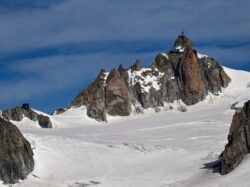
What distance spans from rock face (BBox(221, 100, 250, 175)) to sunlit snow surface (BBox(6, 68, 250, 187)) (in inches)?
41.9

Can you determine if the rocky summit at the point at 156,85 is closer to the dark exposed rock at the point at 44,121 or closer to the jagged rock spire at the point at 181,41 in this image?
the jagged rock spire at the point at 181,41

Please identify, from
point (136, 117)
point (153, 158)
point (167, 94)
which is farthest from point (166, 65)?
point (153, 158)

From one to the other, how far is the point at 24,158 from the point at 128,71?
8597 centimetres

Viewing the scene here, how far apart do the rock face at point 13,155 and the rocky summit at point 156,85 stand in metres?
69.8

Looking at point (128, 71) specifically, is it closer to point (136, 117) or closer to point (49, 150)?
point (136, 117)

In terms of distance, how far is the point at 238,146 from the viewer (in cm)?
6081

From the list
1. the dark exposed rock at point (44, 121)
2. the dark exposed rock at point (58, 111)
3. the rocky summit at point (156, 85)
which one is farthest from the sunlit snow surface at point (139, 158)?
the dark exposed rock at point (58, 111)

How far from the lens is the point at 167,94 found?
488 ft

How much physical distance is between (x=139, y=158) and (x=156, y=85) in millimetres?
73406

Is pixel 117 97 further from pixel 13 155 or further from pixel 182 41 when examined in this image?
pixel 13 155

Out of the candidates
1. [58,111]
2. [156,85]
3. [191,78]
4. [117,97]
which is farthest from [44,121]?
[191,78]

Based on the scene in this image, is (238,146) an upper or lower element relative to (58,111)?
lower

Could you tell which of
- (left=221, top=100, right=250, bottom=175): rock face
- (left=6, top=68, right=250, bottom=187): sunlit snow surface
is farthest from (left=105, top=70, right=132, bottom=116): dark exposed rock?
(left=221, top=100, right=250, bottom=175): rock face

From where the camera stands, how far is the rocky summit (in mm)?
144500
